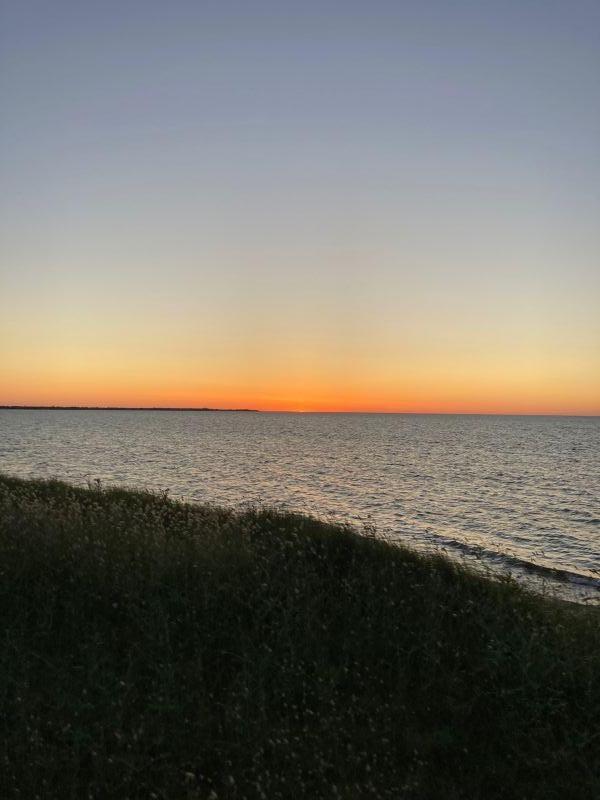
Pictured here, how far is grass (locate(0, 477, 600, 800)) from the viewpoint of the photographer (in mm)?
5723

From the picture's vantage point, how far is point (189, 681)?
6.96 meters

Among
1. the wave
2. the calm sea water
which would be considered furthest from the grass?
the wave

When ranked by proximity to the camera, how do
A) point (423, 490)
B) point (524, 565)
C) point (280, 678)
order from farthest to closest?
1. point (423, 490)
2. point (524, 565)
3. point (280, 678)

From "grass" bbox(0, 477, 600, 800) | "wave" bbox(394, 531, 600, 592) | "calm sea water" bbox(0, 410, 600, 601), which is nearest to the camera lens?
"grass" bbox(0, 477, 600, 800)

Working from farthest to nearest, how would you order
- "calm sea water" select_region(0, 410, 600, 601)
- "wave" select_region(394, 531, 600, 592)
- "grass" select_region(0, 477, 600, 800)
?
"calm sea water" select_region(0, 410, 600, 601), "wave" select_region(394, 531, 600, 592), "grass" select_region(0, 477, 600, 800)

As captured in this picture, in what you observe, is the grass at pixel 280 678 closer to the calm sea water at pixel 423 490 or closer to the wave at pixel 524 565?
the calm sea water at pixel 423 490

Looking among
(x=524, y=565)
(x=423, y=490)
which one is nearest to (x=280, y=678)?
(x=524, y=565)

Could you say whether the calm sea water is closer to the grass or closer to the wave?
the wave

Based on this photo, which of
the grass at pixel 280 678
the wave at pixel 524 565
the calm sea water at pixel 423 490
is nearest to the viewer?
the grass at pixel 280 678

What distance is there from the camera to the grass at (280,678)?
5723 millimetres

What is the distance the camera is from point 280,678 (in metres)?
7.10

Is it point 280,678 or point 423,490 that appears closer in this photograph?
point 280,678

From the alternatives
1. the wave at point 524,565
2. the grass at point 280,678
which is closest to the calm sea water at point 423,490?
the wave at point 524,565

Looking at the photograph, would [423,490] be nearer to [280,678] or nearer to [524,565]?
[524,565]
